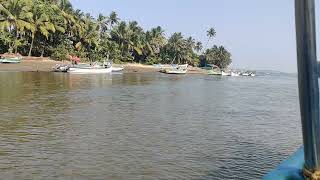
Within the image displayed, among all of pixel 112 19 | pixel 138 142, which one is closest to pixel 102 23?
pixel 112 19

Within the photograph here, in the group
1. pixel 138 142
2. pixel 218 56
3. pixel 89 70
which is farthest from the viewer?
pixel 218 56

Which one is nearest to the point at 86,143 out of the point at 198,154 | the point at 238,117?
the point at 198,154

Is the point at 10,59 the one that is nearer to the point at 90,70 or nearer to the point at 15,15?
the point at 15,15

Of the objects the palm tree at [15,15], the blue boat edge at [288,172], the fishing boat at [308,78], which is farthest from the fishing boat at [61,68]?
the fishing boat at [308,78]

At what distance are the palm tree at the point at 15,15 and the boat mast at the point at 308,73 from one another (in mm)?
72585

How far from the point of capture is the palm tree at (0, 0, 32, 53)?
2793 inches

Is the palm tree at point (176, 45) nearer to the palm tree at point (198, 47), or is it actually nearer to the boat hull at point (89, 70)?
the palm tree at point (198, 47)

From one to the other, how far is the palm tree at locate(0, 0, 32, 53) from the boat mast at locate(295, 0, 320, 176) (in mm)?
72585

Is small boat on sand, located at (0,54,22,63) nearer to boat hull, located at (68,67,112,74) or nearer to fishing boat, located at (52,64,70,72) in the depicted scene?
fishing boat, located at (52,64,70,72)

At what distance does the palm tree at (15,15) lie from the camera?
7094cm

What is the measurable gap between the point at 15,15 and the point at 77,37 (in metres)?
22.4

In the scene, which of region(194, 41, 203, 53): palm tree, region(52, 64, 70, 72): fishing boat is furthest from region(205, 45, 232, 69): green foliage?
region(52, 64, 70, 72): fishing boat

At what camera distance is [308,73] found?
2781 millimetres

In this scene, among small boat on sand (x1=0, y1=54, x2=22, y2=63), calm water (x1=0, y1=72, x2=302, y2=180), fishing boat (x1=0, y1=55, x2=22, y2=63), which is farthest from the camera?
small boat on sand (x1=0, y1=54, x2=22, y2=63)
